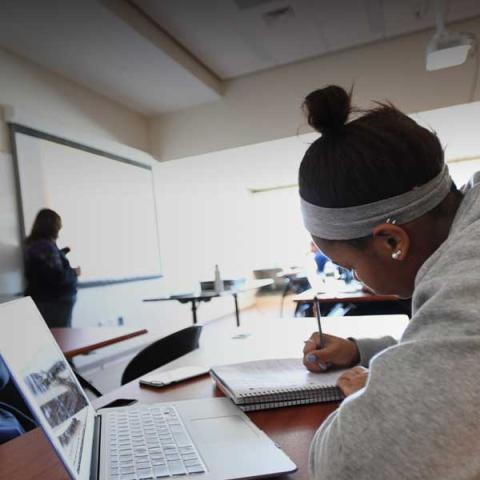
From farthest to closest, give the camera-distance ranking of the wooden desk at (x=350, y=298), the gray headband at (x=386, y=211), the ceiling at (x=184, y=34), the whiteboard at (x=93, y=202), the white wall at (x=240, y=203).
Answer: the white wall at (x=240, y=203), the whiteboard at (x=93, y=202), the ceiling at (x=184, y=34), the wooden desk at (x=350, y=298), the gray headband at (x=386, y=211)

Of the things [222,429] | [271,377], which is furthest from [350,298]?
[222,429]

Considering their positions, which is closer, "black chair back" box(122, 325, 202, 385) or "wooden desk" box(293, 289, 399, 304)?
"black chair back" box(122, 325, 202, 385)

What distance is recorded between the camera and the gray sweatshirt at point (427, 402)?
0.40m

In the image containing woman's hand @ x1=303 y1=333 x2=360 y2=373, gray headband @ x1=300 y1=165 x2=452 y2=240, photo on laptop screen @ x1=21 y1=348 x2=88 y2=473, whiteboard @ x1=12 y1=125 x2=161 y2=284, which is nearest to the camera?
photo on laptop screen @ x1=21 y1=348 x2=88 y2=473

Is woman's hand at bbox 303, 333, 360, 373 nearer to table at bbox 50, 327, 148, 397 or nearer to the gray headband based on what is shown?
the gray headband

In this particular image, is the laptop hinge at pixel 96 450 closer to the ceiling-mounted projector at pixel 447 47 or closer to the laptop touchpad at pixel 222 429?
the laptop touchpad at pixel 222 429

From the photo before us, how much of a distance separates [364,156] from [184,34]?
3.50 m

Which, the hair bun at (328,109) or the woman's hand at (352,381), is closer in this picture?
the hair bun at (328,109)

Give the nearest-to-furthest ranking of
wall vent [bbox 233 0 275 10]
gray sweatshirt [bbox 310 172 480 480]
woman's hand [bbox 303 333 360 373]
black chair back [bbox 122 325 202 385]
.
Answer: gray sweatshirt [bbox 310 172 480 480]
woman's hand [bbox 303 333 360 373]
black chair back [bbox 122 325 202 385]
wall vent [bbox 233 0 275 10]

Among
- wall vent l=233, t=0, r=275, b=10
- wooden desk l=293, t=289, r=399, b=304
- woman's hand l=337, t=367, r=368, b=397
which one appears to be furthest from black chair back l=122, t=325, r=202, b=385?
wall vent l=233, t=0, r=275, b=10

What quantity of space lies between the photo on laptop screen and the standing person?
273 cm

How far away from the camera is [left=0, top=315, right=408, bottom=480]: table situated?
0.64 meters

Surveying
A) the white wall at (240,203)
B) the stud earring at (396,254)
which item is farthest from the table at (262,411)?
the white wall at (240,203)

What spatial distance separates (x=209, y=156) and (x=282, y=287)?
447 cm
